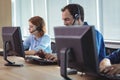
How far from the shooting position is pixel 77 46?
1575 mm

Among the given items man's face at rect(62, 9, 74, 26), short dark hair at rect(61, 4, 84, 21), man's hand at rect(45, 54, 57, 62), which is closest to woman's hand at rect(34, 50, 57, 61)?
man's hand at rect(45, 54, 57, 62)

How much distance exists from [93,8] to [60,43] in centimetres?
226

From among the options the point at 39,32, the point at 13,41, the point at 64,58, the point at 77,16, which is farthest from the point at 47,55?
the point at 64,58

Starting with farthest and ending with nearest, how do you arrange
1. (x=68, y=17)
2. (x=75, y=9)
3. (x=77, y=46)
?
(x=68, y=17) < (x=75, y=9) < (x=77, y=46)

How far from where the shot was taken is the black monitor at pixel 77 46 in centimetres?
149

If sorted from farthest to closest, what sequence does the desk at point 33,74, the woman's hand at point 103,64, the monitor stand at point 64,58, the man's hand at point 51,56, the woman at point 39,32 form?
the woman at point 39,32, the man's hand at point 51,56, the desk at point 33,74, the woman's hand at point 103,64, the monitor stand at point 64,58

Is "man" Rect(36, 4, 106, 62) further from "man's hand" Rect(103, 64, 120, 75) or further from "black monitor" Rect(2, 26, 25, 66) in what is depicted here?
"man's hand" Rect(103, 64, 120, 75)

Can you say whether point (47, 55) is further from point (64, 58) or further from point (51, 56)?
point (64, 58)

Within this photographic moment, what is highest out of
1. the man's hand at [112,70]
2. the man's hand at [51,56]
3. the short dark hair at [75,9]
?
the short dark hair at [75,9]

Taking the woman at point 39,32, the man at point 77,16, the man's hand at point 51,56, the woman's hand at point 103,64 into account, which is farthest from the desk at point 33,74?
the woman at point 39,32

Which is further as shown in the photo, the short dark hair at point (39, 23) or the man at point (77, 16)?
the short dark hair at point (39, 23)

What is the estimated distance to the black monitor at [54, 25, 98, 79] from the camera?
1486 millimetres

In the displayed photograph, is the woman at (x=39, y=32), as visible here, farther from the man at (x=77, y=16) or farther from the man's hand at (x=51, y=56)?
the man at (x=77, y=16)

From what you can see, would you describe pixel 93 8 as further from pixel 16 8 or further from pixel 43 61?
pixel 16 8
